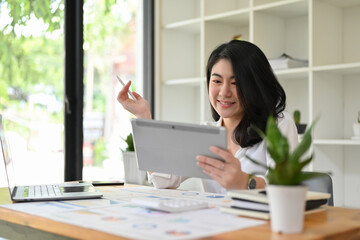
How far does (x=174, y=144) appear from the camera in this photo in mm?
1538

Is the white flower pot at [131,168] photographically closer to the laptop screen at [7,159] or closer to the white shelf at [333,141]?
the laptop screen at [7,159]

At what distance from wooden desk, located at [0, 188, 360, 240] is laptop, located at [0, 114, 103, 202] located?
0.51 ft

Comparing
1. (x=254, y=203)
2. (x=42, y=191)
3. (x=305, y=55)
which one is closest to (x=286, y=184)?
(x=254, y=203)

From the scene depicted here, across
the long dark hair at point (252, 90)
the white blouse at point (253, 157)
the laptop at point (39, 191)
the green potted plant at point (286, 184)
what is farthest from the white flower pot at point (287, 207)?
the long dark hair at point (252, 90)

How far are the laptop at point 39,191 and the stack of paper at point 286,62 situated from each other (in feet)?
5.17

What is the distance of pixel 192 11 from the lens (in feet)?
12.8

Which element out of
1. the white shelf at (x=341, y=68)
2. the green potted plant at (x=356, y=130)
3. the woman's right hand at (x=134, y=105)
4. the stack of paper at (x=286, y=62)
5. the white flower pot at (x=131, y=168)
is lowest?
the white flower pot at (x=131, y=168)

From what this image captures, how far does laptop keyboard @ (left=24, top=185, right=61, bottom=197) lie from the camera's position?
164cm

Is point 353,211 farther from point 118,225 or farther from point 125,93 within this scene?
point 125,93

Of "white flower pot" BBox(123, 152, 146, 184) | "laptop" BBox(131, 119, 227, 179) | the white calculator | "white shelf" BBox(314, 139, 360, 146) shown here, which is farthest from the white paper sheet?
"white shelf" BBox(314, 139, 360, 146)

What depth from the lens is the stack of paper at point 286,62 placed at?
2.97m

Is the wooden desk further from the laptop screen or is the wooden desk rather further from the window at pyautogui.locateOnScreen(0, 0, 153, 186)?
the window at pyautogui.locateOnScreen(0, 0, 153, 186)

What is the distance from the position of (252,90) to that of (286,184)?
107 centimetres

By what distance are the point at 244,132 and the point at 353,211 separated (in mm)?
770
